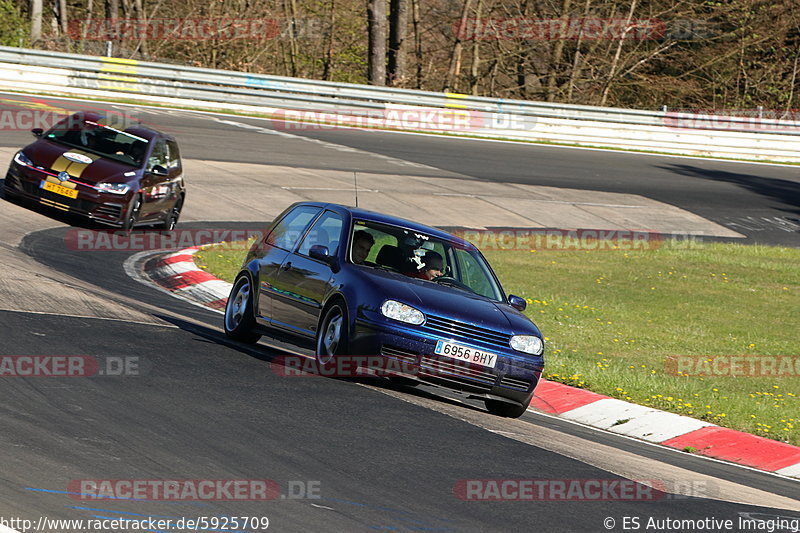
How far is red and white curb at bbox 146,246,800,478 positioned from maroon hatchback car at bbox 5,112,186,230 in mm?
8332

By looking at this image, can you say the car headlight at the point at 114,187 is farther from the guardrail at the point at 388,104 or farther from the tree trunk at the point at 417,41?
the tree trunk at the point at 417,41

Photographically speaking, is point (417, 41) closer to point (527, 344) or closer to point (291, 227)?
point (291, 227)

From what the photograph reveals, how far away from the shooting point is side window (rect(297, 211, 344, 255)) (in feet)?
33.6

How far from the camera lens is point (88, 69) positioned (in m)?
31.6

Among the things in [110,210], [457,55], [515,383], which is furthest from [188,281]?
[457,55]

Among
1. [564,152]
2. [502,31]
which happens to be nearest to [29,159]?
[564,152]

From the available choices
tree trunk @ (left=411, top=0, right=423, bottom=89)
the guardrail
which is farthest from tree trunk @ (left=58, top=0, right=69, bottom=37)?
the guardrail

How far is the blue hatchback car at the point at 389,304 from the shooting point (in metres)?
8.97

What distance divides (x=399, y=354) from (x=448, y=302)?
0.67 meters

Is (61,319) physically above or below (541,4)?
below

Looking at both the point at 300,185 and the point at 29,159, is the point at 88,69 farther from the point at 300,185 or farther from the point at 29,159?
the point at 29,159

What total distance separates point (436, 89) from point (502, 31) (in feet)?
11.8

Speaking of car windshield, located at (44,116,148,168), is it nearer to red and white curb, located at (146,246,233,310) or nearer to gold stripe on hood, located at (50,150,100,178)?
gold stripe on hood, located at (50,150,100,178)

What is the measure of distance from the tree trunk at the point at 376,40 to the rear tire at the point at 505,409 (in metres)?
31.0
